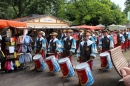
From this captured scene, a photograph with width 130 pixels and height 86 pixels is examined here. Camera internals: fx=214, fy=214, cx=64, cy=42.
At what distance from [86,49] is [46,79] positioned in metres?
1.95

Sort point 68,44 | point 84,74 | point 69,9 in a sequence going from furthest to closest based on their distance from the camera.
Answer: point 69,9
point 68,44
point 84,74

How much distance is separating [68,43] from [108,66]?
1940 millimetres

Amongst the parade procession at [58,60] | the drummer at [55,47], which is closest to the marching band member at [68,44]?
the parade procession at [58,60]

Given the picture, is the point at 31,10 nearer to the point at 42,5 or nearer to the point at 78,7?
the point at 42,5

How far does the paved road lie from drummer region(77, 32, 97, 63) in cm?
86

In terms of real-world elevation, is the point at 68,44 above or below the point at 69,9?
below

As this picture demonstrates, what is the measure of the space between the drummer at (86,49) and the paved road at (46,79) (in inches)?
33.8

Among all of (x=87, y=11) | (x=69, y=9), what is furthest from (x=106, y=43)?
(x=69, y=9)

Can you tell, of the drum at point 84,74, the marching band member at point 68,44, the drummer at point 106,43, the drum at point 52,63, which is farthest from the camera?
the drummer at point 106,43

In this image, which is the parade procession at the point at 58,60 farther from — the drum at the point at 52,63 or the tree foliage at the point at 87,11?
the tree foliage at the point at 87,11

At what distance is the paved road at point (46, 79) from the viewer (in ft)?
23.3

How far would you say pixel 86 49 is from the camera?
6.95 m

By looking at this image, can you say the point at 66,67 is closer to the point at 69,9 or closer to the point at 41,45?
the point at 41,45

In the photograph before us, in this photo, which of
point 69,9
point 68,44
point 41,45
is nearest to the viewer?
point 68,44
